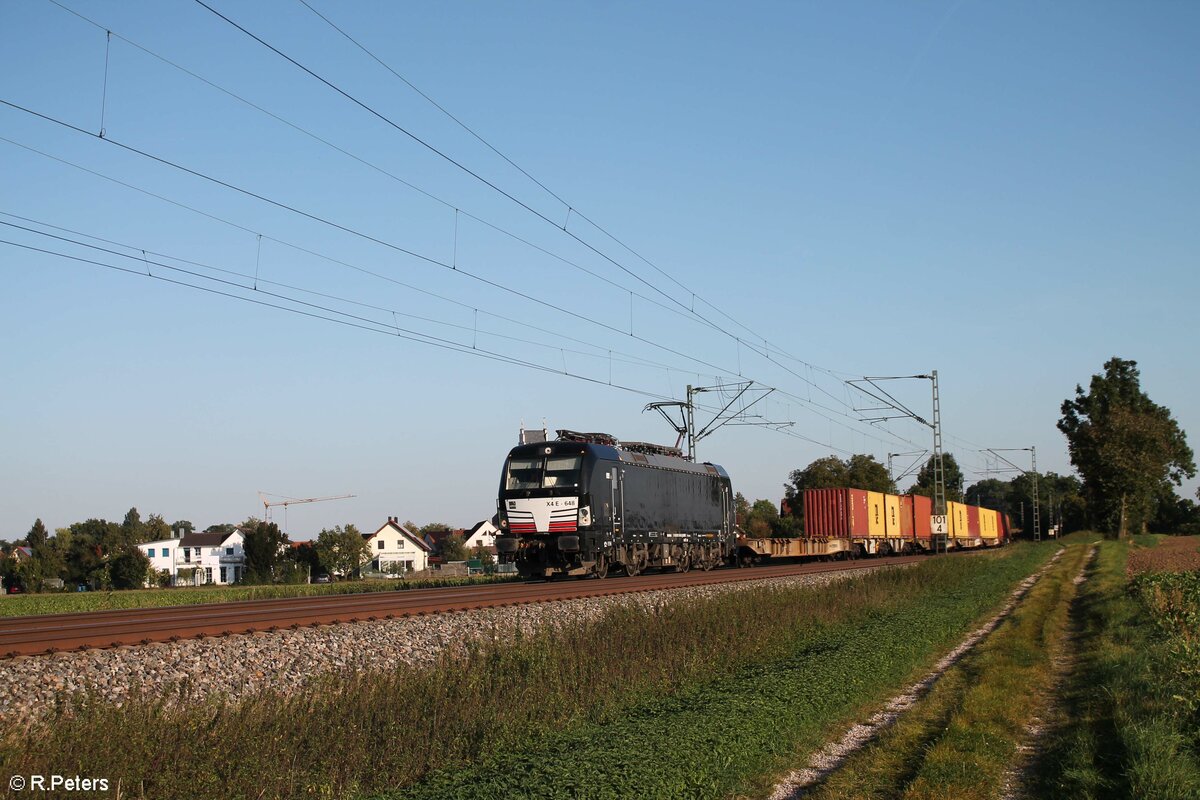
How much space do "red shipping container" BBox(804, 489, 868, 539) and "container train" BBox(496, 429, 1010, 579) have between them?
4456mm

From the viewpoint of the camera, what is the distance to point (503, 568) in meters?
96.6

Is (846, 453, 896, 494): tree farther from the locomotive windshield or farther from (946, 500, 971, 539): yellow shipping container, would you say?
the locomotive windshield

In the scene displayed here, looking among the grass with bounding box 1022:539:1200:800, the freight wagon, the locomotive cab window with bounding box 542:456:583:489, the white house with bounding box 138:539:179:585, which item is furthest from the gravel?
the white house with bounding box 138:539:179:585

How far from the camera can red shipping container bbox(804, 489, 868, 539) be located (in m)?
53.2

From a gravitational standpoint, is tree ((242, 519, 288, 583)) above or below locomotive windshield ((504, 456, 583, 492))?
below

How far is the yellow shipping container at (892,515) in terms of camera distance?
2392 inches

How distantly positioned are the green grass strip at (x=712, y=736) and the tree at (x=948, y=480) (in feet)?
311

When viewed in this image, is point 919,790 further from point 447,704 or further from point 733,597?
point 733,597

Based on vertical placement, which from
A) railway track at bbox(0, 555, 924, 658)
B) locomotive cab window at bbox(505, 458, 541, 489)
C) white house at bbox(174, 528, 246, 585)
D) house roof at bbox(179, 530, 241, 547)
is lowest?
white house at bbox(174, 528, 246, 585)

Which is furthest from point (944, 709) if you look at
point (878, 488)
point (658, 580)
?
point (878, 488)

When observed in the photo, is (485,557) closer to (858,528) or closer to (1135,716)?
(858,528)

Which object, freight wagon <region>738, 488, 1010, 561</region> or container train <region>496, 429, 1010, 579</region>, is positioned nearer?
container train <region>496, 429, 1010, 579</region>

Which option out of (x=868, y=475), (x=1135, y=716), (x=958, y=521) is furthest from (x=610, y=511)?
(x=868, y=475)

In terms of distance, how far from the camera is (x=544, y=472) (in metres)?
31.2
